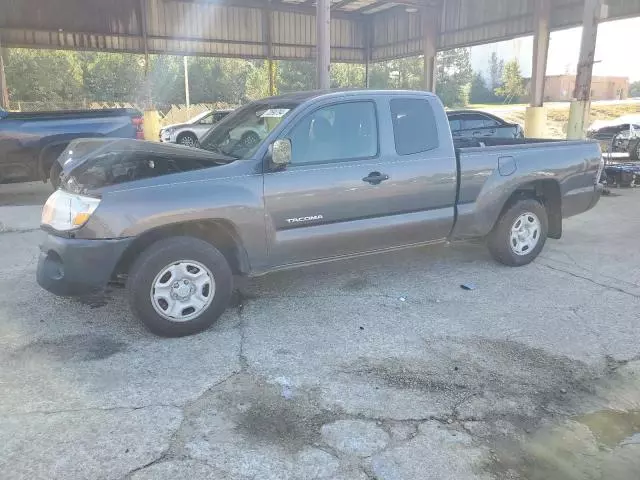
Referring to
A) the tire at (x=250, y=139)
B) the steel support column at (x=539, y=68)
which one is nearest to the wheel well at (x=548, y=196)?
the tire at (x=250, y=139)

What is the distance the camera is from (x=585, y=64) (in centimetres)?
1373

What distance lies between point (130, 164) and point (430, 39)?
18.6 m

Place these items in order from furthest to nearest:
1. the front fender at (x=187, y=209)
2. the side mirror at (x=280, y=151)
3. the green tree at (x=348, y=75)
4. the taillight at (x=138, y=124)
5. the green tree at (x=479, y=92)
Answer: the green tree at (x=479, y=92) → the green tree at (x=348, y=75) → the taillight at (x=138, y=124) → the side mirror at (x=280, y=151) → the front fender at (x=187, y=209)

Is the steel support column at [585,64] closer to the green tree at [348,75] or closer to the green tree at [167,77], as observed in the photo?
the green tree at [348,75]

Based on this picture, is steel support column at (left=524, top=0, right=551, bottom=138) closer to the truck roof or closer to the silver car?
the silver car

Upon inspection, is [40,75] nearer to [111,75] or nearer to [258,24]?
[111,75]

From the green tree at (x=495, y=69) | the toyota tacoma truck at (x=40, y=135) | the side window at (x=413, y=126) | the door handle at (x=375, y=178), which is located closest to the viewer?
the door handle at (x=375, y=178)

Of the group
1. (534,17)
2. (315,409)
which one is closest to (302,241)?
(315,409)

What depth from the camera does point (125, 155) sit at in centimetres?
411

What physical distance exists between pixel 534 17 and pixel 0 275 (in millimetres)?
16676

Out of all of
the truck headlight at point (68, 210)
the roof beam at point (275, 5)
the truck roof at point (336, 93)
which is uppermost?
the roof beam at point (275, 5)

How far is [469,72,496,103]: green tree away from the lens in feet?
243

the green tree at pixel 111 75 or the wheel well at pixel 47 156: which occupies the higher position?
the green tree at pixel 111 75

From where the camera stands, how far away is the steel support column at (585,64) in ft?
44.3
